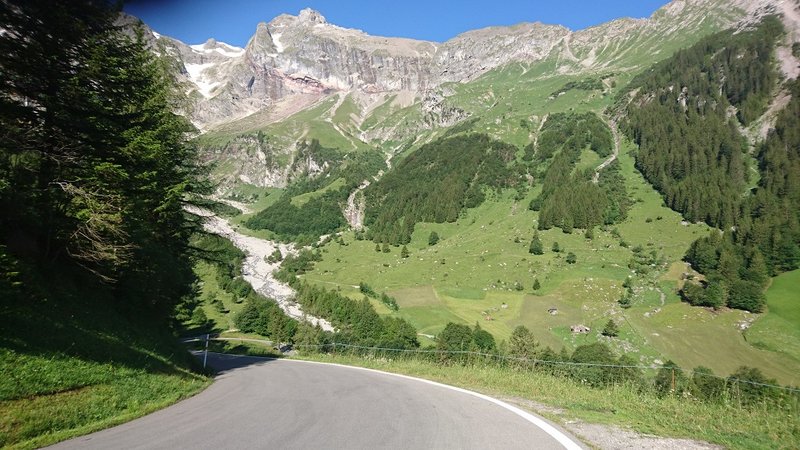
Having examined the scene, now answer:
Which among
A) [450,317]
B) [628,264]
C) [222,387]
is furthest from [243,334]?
[628,264]

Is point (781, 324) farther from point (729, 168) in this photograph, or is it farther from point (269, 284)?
point (269, 284)

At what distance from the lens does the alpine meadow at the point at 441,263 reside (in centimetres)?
1098

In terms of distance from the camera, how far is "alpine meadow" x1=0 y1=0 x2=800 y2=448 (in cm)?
1098

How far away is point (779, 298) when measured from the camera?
297 ft

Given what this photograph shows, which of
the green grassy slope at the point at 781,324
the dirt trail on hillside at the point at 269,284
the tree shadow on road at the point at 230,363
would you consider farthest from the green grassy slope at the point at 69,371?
the green grassy slope at the point at 781,324

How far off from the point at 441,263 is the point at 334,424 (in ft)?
394

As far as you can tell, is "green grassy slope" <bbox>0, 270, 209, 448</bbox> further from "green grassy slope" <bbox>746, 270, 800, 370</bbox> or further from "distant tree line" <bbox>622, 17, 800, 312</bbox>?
"distant tree line" <bbox>622, 17, 800, 312</bbox>

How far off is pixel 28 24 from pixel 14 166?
441 cm

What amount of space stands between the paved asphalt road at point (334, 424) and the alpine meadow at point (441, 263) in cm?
96

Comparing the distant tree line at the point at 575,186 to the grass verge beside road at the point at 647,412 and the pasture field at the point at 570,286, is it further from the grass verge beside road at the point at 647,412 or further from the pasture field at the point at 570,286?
the grass verge beside road at the point at 647,412

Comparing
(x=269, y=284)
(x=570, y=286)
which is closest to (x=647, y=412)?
(x=570, y=286)

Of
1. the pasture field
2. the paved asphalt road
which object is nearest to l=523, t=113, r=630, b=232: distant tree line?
the pasture field

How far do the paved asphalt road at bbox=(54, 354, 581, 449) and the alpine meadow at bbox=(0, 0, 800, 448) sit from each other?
959 millimetres

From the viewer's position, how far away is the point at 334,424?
8242mm
